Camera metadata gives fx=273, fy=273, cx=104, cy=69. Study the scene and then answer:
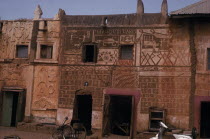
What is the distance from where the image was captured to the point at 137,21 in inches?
596

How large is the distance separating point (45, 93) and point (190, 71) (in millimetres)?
8221

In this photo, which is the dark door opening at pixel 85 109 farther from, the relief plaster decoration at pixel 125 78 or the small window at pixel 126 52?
the small window at pixel 126 52

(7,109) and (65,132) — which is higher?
(7,109)

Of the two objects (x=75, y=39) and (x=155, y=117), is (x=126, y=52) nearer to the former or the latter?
(x=75, y=39)

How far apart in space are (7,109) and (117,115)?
680 centimetres

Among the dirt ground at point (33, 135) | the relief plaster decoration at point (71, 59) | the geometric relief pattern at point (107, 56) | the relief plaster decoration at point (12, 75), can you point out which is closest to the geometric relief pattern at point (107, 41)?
the geometric relief pattern at point (107, 56)

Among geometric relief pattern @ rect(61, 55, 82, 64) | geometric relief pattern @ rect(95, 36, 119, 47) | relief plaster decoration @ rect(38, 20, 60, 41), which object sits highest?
relief plaster decoration @ rect(38, 20, 60, 41)

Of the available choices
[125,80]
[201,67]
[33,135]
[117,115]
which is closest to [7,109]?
[33,135]

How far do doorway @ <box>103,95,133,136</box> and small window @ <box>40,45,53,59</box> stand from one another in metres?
4.52

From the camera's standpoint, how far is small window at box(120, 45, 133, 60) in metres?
15.2

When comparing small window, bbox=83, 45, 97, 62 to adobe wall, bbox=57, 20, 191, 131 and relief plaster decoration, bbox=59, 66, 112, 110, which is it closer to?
adobe wall, bbox=57, 20, 191, 131

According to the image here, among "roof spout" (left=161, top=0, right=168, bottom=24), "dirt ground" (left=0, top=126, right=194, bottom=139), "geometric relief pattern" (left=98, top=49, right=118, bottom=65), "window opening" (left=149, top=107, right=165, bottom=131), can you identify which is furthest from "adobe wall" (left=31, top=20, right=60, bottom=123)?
"roof spout" (left=161, top=0, right=168, bottom=24)

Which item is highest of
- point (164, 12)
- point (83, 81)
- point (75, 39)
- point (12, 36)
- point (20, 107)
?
point (164, 12)

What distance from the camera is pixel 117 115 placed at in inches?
639
